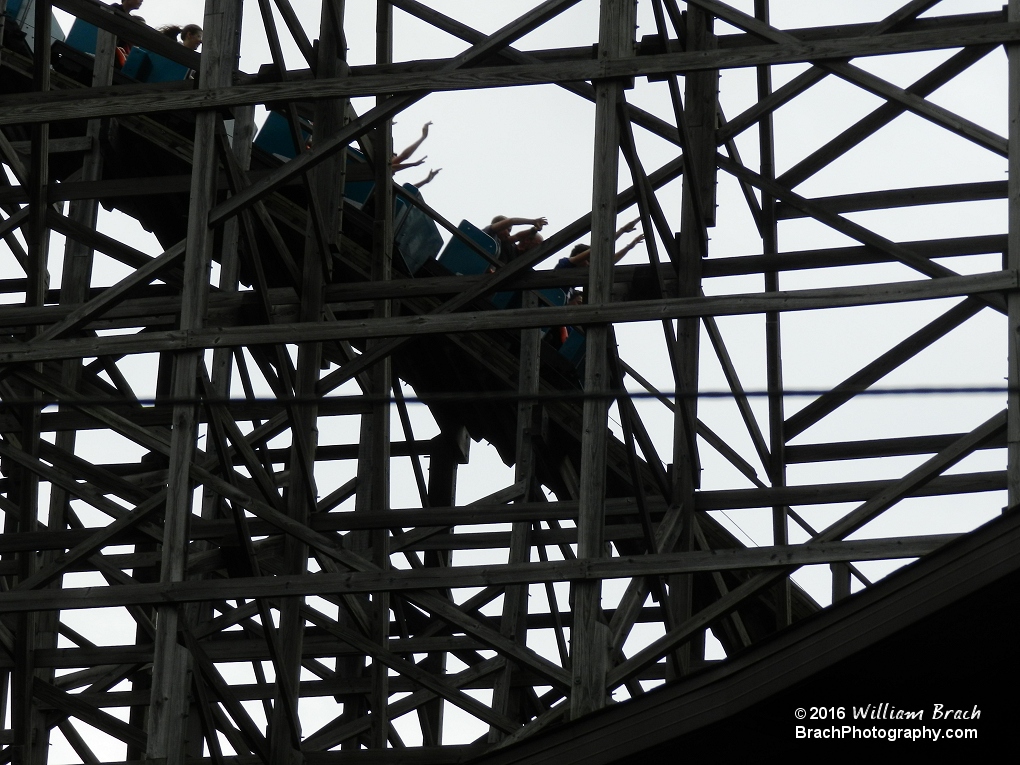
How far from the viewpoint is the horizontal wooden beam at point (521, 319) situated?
29.8 ft

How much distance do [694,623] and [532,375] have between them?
13.8 feet

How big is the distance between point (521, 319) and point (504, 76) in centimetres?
146

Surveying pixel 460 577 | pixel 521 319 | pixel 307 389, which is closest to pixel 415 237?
pixel 307 389

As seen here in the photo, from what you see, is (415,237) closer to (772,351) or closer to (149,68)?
(149,68)

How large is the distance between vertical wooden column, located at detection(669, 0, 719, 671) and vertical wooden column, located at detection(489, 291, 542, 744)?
4.19ft

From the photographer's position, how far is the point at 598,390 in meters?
9.09

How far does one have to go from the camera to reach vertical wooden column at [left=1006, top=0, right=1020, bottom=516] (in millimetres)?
8552

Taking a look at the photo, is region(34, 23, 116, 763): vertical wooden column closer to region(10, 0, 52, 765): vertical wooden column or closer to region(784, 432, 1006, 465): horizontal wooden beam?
region(10, 0, 52, 765): vertical wooden column

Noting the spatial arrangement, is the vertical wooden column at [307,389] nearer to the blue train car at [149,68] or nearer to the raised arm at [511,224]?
the blue train car at [149,68]

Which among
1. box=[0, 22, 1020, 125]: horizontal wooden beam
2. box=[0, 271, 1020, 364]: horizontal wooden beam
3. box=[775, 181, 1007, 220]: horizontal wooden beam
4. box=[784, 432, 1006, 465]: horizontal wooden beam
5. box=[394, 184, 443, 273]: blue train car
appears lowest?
box=[0, 271, 1020, 364]: horizontal wooden beam

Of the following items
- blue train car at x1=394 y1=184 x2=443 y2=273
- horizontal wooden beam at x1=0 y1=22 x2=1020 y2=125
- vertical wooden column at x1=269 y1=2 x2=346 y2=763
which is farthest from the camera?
blue train car at x1=394 y1=184 x2=443 y2=273

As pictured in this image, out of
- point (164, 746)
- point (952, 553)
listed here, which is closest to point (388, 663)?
point (164, 746)

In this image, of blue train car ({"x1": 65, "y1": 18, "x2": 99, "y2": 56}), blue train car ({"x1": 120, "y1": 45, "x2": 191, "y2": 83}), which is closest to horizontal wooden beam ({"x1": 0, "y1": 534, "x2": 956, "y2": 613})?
blue train car ({"x1": 120, "y1": 45, "x2": 191, "y2": 83})

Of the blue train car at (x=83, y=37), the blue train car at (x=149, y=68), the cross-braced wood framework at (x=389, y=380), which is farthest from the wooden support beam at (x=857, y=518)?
the blue train car at (x=83, y=37)
